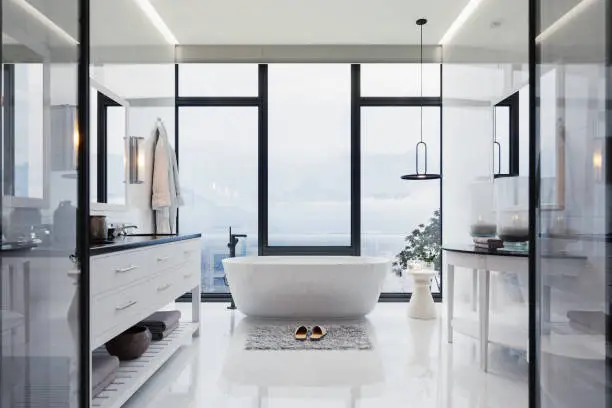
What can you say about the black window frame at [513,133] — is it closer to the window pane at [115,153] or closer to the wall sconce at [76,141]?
the wall sconce at [76,141]

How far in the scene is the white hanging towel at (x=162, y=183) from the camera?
429 cm

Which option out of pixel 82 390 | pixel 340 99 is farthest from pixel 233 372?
pixel 340 99

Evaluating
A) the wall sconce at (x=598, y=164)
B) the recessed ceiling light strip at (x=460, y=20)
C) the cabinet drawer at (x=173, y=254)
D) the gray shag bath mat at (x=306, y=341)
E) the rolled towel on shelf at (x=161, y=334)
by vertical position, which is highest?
the recessed ceiling light strip at (x=460, y=20)

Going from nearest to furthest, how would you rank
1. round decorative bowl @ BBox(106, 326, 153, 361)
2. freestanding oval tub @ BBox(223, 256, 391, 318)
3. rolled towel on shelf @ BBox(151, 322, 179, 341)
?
round decorative bowl @ BBox(106, 326, 153, 361) < rolled towel on shelf @ BBox(151, 322, 179, 341) < freestanding oval tub @ BBox(223, 256, 391, 318)

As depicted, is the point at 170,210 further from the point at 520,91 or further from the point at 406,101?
the point at 520,91

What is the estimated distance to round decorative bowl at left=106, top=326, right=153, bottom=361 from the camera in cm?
254

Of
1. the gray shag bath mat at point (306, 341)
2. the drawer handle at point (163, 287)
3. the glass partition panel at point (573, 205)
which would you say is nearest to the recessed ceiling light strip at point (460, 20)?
the glass partition panel at point (573, 205)

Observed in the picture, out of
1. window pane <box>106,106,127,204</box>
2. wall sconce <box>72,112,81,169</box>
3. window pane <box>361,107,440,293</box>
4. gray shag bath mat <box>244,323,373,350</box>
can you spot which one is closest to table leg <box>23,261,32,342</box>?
wall sconce <box>72,112,81,169</box>

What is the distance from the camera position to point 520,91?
3092 mm

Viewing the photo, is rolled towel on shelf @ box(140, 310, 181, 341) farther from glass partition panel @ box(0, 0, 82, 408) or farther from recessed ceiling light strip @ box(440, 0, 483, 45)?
recessed ceiling light strip @ box(440, 0, 483, 45)

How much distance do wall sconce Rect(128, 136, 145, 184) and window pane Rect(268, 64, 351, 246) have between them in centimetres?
166

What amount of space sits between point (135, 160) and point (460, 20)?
3265 mm

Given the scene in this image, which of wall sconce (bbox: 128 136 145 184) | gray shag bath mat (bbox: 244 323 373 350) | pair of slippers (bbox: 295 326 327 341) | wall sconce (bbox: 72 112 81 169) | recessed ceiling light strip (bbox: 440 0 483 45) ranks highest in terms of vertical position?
recessed ceiling light strip (bbox: 440 0 483 45)

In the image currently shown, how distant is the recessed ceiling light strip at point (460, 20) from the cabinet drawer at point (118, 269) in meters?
3.45
